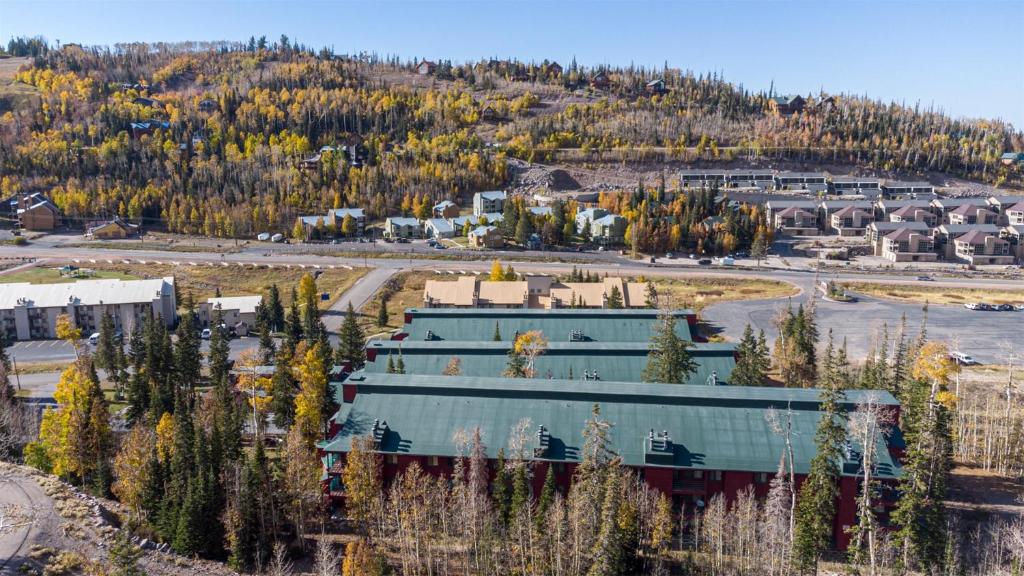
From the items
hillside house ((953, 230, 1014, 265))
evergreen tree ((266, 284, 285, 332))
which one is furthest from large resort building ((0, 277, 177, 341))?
hillside house ((953, 230, 1014, 265))

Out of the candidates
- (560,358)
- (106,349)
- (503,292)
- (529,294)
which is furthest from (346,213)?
(560,358)

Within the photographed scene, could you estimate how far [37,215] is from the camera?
117625 mm

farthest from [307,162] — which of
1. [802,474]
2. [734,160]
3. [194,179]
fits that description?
[802,474]

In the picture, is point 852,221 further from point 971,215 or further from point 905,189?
point 905,189

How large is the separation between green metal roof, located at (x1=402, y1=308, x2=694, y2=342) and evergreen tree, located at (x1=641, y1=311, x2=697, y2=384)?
31.1 ft

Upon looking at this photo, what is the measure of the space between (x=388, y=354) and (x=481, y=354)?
6.68 meters

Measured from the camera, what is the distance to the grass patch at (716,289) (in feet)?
260

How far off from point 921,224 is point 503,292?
7588 cm

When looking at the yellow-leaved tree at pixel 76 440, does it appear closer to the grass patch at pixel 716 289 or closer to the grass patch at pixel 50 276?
the grass patch at pixel 50 276

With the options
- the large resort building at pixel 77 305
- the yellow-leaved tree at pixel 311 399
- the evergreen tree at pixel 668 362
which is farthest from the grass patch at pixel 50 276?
the evergreen tree at pixel 668 362

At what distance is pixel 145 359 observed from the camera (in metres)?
49.2

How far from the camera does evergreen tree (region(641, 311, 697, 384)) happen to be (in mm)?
43500

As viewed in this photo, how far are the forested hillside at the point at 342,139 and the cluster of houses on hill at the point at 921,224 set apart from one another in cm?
3638

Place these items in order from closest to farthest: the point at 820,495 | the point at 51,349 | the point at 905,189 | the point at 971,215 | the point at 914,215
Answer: the point at 820,495
the point at 51,349
the point at 971,215
the point at 914,215
the point at 905,189
